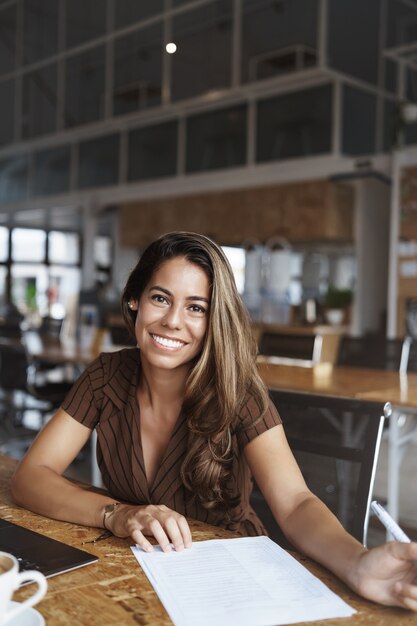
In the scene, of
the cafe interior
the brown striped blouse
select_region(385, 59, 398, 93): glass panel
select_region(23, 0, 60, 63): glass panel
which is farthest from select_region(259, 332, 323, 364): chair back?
select_region(23, 0, 60, 63): glass panel

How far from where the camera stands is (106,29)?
9.26 metres

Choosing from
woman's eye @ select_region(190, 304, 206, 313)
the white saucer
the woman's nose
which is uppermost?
woman's eye @ select_region(190, 304, 206, 313)

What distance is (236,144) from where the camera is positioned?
27.1 feet

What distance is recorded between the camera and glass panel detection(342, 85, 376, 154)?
7285 millimetres

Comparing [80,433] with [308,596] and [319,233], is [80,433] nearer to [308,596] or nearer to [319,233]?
[308,596]

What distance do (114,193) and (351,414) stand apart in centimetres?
881

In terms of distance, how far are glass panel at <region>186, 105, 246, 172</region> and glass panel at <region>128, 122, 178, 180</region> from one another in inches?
11.8

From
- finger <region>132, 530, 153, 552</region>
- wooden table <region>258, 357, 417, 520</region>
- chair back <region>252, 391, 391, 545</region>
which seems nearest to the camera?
finger <region>132, 530, 153, 552</region>

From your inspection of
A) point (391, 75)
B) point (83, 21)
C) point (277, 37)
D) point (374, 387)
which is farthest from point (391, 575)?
point (83, 21)

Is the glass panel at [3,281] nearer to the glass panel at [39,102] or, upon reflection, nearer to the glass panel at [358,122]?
the glass panel at [39,102]

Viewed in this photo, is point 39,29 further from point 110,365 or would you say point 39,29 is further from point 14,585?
point 14,585

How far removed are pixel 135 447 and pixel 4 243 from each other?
484 inches

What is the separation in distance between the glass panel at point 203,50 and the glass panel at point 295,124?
0.61 meters

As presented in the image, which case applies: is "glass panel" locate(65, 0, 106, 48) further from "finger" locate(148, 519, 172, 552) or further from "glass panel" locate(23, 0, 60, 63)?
"finger" locate(148, 519, 172, 552)
